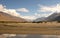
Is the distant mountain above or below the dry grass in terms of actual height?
above

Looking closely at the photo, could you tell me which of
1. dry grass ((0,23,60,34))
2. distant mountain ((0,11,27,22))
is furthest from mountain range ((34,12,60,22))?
distant mountain ((0,11,27,22))

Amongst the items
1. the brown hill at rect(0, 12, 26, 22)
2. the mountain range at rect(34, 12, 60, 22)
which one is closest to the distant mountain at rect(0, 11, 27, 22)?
the brown hill at rect(0, 12, 26, 22)

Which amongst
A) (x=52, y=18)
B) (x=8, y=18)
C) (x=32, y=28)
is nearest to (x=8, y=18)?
(x=8, y=18)

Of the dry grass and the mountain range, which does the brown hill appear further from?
the mountain range

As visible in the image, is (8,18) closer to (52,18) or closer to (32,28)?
(32,28)

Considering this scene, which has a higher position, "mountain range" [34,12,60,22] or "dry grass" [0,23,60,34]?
"mountain range" [34,12,60,22]

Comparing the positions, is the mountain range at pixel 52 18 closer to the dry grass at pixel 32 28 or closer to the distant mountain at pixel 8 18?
the dry grass at pixel 32 28

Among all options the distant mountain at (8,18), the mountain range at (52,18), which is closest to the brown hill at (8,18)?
the distant mountain at (8,18)

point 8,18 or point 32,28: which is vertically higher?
point 8,18

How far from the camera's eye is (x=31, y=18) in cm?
224

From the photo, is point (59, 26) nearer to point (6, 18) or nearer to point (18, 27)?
point (18, 27)

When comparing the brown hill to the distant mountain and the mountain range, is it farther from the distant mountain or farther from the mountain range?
the mountain range

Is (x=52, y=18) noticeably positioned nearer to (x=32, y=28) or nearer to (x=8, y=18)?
(x=32, y=28)

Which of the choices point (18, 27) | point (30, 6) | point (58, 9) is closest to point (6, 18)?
point (18, 27)
